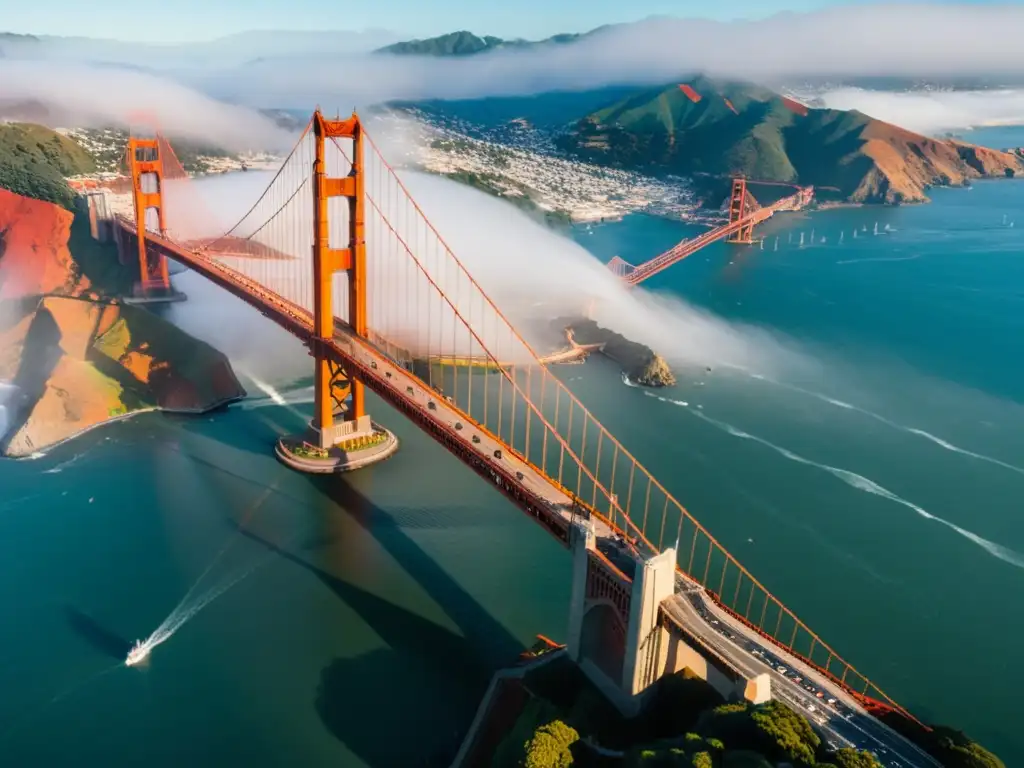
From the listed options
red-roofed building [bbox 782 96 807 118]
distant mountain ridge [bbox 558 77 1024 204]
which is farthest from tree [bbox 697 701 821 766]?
red-roofed building [bbox 782 96 807 118]

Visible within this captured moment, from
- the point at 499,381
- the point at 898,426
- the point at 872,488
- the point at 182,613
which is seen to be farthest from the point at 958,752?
the point at 499,381

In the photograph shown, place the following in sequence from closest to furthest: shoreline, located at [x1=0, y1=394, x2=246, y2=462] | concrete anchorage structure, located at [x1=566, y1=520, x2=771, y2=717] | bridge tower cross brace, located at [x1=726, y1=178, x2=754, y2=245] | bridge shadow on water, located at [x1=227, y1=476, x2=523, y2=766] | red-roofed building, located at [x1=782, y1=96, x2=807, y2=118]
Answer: concrete anchorage structure, located at [x1=566, y1=520, x2=771, y2=717] → bridge shadow on water, located at [x1=227, y1=476, x2=523, y2=766] → shoreline, located at [x1=0, y1=394, x2=246, y2=462] → bridge tower cross brace, located at [x1=726, y1=178, x2=754, y2=245] → red-roofed building, located at [x1=782, y1=96, x2=807, y2=118]

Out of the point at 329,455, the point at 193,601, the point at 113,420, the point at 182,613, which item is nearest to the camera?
the point at 182,613

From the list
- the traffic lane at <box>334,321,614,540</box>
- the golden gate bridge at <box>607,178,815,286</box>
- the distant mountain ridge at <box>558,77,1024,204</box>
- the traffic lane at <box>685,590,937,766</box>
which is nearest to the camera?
the traffic lane at <box>685,590,937,766</box>

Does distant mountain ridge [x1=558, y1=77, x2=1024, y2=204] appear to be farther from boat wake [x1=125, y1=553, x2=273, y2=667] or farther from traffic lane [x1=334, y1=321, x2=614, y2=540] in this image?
boat wake [x1=125, y1=553, x2=273, y2=667]

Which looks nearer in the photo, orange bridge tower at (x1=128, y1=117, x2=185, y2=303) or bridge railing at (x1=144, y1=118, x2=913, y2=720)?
bridge railing at (x1=144, y1=118, x2=913, y2=720)

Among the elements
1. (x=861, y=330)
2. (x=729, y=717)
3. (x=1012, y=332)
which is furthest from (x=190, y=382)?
(x=1012, y=332)

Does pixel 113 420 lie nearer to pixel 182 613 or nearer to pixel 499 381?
pixel 182 613
